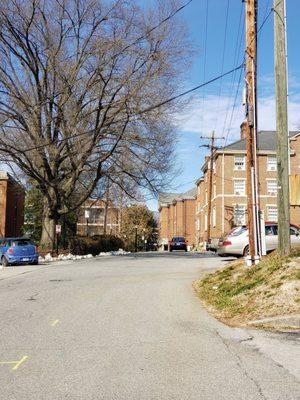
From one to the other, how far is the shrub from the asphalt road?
2474 centimetres

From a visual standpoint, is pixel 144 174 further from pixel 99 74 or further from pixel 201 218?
pixel 201 218

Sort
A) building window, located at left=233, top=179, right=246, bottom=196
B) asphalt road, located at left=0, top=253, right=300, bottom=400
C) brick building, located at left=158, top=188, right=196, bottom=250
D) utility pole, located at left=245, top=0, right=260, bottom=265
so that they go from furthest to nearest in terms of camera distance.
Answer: brick building, located at left=158, top=188, right=196, bottom=250 → building window, located at left=233, top=179, right=246, bottom=196 → utility pole, located at left=245, top=0, right=260, bottom=265 → asphalt road, located at left=0, top=253, right=300, bottom=400

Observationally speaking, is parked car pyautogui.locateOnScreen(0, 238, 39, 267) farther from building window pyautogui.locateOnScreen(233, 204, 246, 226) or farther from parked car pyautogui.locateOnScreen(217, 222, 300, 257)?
building window pyautogui.locateOnScreen(233, 204, 246, 226)

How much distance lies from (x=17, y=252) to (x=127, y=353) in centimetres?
2163

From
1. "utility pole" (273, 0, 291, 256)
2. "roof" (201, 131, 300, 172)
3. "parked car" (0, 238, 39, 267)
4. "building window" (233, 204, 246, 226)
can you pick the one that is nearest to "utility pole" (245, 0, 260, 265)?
"utility pole" (273, 0, 291, 256)

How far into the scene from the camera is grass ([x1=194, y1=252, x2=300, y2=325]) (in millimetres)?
10211

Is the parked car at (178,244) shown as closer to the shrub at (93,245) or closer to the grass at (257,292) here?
the shrub at (93,245)

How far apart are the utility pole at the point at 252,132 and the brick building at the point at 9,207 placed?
1535 inches

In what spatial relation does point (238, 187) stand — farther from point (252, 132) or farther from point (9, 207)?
point (252, 132)

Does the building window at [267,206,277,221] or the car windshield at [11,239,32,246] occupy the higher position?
the building window at [267,206,277,221]

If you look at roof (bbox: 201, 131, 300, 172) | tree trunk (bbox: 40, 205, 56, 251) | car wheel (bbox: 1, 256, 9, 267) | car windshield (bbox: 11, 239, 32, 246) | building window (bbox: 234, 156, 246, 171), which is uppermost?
roof (bbox: 201, 131, 300, 172)

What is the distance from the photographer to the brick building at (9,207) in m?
57.0

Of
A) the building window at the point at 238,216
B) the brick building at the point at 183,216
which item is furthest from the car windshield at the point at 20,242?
the brick building at the point at 183,216

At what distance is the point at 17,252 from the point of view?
28.1 metres
